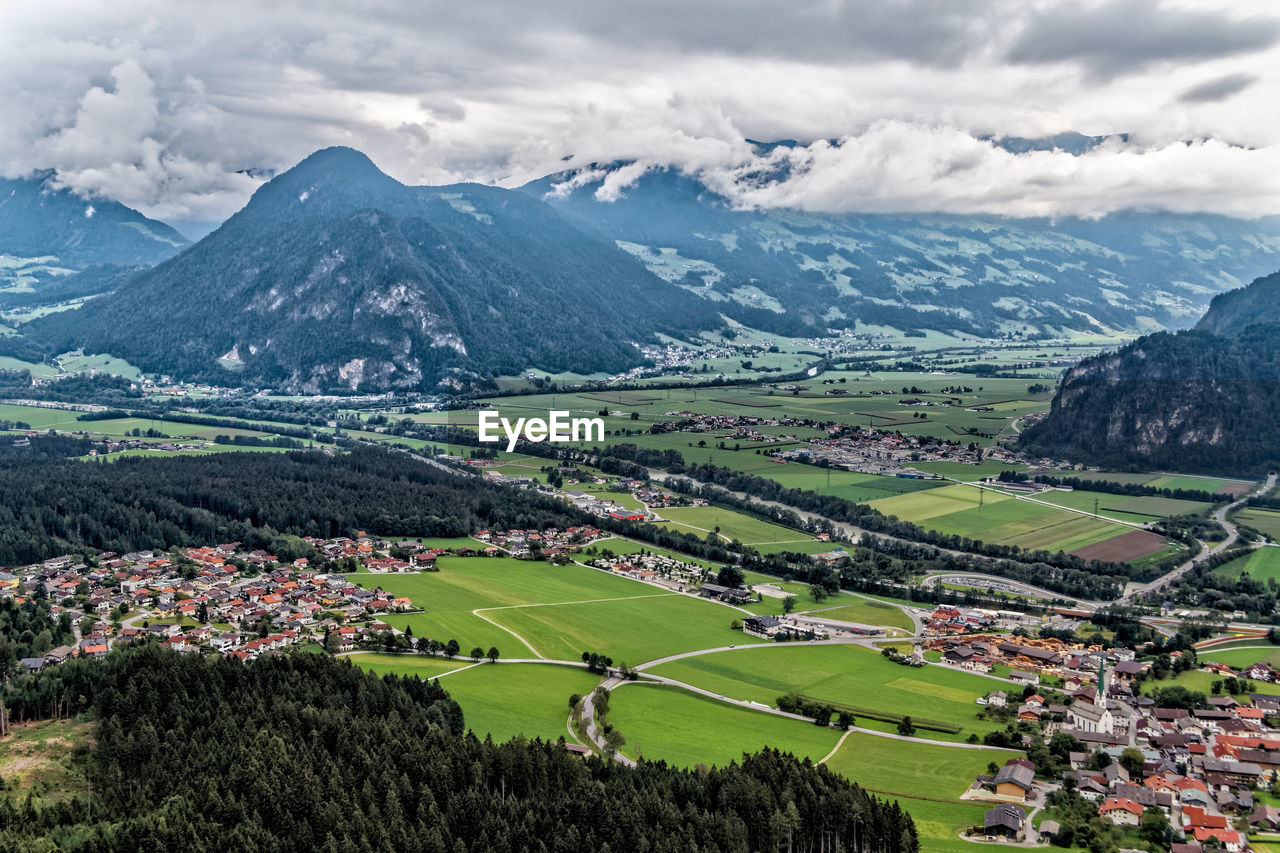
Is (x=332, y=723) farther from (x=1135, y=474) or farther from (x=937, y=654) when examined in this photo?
(x=1135, y=474)

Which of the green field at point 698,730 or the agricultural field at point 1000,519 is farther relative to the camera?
the agricultural field at point 1000,519

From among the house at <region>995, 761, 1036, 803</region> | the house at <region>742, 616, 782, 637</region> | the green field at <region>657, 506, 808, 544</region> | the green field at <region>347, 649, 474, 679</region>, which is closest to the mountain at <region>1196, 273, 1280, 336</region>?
the green field at <region>657, 506, 808, 544</region>

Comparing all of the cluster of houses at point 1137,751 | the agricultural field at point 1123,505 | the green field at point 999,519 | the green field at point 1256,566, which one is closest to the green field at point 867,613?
the cluster of houses at point 1137,751

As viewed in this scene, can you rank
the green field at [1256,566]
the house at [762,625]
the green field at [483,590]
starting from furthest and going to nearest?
the green field at [1256,566]
the house at [762,625]
the green field at [483,590]

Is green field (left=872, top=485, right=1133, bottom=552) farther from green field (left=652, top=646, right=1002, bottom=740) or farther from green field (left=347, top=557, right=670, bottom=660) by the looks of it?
green field (left=652, top=646, right=1002, bottom=740)

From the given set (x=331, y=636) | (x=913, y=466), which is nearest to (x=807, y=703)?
(x=331, y=636)

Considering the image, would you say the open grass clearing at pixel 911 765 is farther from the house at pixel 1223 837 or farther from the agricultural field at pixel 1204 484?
the agricultural field at pixel 1204 484
